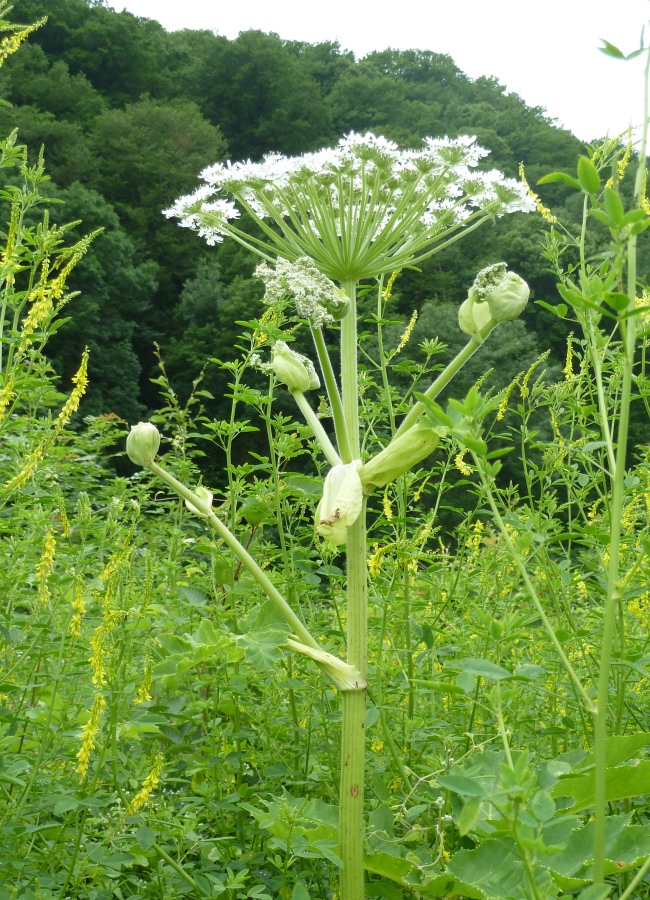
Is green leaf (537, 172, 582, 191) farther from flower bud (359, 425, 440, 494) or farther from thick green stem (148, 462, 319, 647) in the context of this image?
thick green stem (148, 462, 319, 647)

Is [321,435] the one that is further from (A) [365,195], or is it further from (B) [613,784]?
(B) [613,784]

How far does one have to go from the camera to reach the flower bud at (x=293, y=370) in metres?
1.37

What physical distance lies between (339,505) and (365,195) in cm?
54

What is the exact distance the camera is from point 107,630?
4.01 ft

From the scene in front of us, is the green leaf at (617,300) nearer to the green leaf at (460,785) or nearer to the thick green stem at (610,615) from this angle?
the thick green stem at (610,615)

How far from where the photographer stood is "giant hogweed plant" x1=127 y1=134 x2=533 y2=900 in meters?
1.16

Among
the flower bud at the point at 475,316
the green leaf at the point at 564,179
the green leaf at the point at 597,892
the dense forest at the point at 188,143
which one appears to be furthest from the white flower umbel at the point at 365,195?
the dense forest at the point at 188,143

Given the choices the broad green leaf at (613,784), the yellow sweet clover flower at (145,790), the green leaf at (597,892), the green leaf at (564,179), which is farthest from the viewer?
the yellow sweet clover flower at (145,790)

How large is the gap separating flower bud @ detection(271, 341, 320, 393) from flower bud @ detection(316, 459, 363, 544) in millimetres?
256

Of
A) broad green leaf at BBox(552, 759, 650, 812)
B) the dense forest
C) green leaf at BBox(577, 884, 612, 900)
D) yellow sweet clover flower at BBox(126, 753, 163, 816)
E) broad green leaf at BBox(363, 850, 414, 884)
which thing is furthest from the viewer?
the dense forest

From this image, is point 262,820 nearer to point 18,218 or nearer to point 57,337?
point 18,218

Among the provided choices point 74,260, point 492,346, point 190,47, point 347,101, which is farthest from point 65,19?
point 74,260

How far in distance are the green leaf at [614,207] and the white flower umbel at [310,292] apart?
549 millimetres

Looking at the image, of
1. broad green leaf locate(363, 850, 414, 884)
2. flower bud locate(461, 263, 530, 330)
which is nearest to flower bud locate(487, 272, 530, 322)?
flower bud locate(461, 263, 530, 330)
